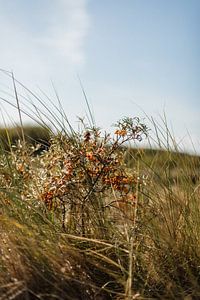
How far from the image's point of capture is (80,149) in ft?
8.70

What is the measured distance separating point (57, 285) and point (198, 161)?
1.45 m

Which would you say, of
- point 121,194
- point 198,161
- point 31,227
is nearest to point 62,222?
point 31,227

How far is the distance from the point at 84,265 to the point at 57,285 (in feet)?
0.67

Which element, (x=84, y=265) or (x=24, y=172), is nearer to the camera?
(x=84, y=265)

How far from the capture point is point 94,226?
97.4 inches

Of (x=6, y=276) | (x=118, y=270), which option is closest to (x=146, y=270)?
(x=118, y=270)

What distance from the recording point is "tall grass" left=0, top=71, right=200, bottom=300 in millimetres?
2121

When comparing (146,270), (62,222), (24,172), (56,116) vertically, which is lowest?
(146,270)

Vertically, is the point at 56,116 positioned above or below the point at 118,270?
above

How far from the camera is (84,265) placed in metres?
2.23

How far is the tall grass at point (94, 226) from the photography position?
6.96 feet

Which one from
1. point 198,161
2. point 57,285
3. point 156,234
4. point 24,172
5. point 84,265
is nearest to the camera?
point 57,285

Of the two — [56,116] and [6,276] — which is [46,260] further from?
[56,116]

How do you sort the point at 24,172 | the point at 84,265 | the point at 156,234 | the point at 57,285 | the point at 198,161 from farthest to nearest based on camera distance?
the point at 198,161
the point at 24,172
the point at 156,234
the point at 84,265
the point at 57,285
